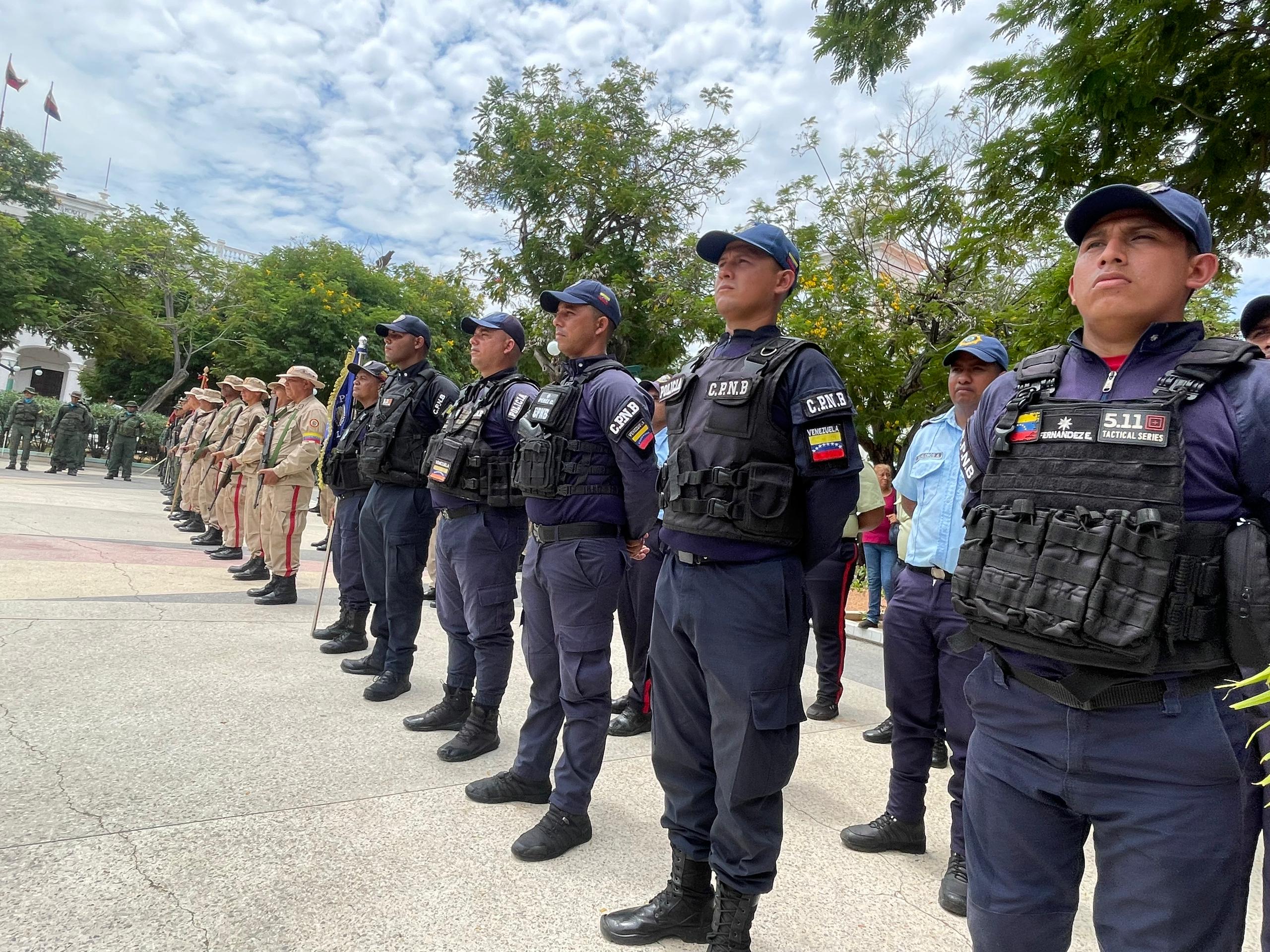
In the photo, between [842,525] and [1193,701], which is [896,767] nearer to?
[842,525]

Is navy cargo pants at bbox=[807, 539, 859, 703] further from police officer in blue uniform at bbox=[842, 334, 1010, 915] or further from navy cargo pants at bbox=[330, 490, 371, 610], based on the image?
navy cargo pants at bbox=[330, 490, 371, 610]

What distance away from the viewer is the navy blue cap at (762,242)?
7.93ft

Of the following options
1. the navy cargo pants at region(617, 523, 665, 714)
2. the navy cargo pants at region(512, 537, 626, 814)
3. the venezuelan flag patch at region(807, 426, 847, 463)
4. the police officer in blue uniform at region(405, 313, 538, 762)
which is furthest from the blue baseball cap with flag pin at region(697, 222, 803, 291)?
the navy cargo pants at region(617, 523, 665, 714)

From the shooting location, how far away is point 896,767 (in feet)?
9.96

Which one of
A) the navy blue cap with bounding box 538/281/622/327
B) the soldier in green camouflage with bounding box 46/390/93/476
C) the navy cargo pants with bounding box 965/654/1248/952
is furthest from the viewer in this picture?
the soldier in green camouflage with bounding box 46/390/93/476

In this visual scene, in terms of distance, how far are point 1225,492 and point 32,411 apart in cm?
2203

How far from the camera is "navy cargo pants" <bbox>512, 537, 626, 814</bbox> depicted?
112 inches

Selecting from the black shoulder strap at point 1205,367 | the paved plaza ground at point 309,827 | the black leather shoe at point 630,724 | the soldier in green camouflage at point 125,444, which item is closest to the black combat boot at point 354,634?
the paved plaza ground at point 309,827

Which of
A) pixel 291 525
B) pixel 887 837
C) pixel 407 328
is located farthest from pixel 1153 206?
pixel 291 525

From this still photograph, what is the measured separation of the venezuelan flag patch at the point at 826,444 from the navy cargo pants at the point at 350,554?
3.83m

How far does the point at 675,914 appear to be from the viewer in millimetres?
2309

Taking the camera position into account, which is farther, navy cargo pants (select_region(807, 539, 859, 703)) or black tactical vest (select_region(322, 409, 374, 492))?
black tactical vest (select_region(322, 409, 374, 492))

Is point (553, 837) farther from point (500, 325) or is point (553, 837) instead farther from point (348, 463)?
point (348, 463)

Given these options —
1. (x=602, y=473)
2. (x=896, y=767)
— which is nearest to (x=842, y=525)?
(x=602, y=473)
